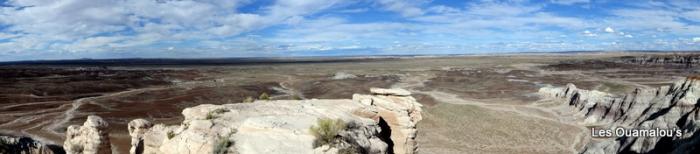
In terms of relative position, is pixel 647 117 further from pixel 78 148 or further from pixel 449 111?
pixel 78 148

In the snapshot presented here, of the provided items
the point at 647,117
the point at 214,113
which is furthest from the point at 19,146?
the point at 647,117

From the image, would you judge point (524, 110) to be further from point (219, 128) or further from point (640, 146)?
point (219, 128)

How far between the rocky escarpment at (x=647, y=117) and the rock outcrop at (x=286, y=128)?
9962 millimetres

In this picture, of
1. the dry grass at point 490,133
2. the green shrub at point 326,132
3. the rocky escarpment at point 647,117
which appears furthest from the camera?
the dry grass at point 490,133

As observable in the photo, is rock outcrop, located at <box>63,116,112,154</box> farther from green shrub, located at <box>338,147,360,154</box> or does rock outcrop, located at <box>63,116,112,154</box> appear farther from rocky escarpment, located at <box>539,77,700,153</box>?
rocky escarpment, located at <box>539,77,700,153</box>

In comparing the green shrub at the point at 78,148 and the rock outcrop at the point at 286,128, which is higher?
the rock outcrop at the point at 286,128

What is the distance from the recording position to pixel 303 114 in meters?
16.4

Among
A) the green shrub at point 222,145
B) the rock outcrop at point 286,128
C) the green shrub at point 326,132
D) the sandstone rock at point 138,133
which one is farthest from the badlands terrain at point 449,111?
the sandstone rock at point 138,133

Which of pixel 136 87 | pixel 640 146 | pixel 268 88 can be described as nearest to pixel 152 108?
pixel 268 88

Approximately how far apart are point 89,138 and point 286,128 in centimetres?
1070

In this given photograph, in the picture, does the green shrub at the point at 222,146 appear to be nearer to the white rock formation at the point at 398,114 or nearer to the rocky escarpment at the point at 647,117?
the white rock formation at the point at 398,114

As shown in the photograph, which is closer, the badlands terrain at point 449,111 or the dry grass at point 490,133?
the badlands terrain at point 449,111

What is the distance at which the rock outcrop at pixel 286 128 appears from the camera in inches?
539

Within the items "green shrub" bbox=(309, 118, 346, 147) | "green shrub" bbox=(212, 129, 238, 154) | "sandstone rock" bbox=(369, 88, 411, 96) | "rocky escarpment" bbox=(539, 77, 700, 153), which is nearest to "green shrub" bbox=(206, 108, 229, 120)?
"green shrub" bbox=(212, 129, 238, 154)
